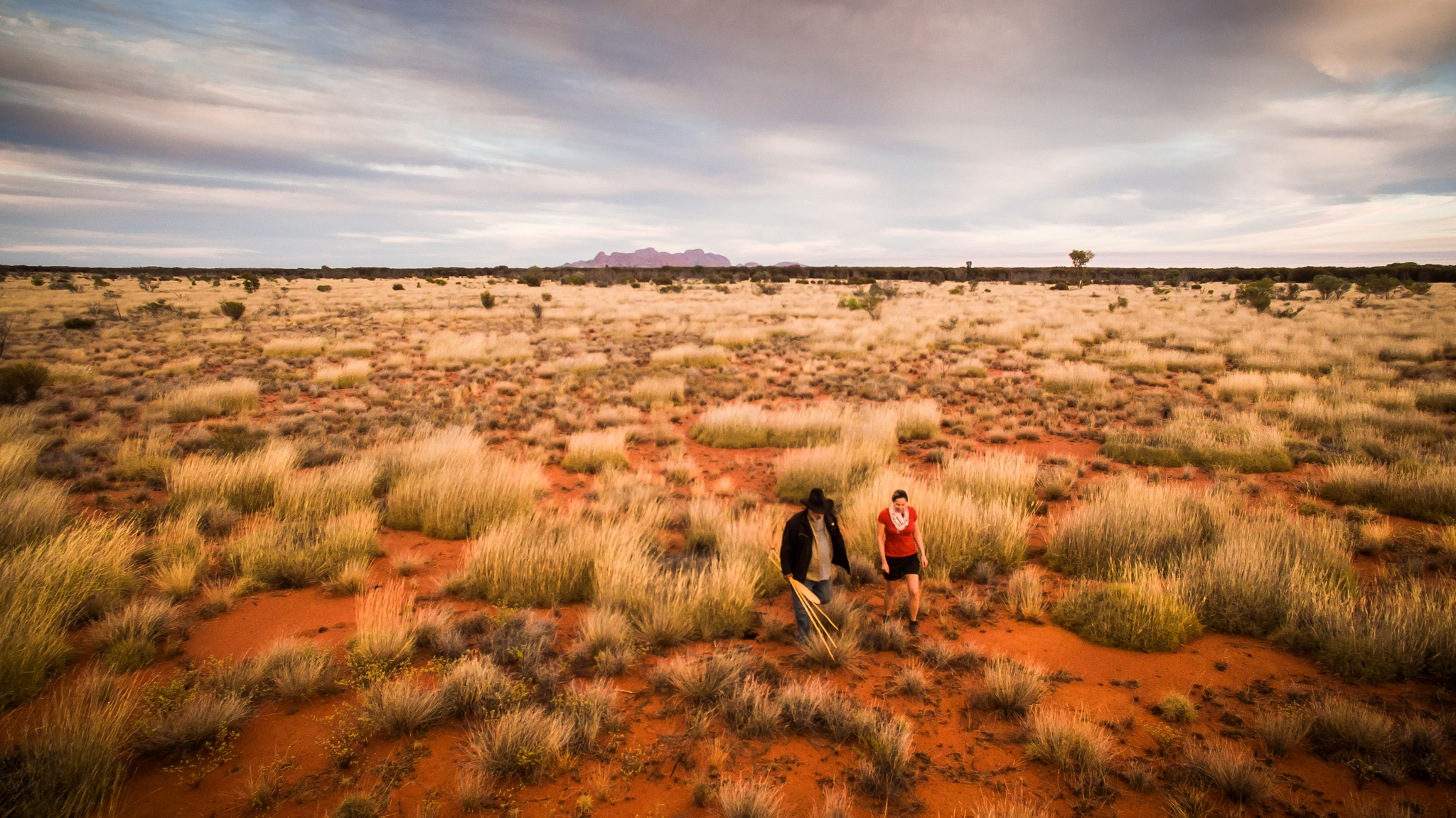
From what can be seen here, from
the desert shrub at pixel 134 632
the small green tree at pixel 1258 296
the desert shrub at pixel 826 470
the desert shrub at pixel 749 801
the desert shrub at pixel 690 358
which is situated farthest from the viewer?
the small green tree at pixel 1258 296

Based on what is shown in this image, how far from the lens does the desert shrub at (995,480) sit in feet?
24.9

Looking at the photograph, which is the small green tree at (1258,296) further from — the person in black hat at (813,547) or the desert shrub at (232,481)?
the desert shrub at (232,481)

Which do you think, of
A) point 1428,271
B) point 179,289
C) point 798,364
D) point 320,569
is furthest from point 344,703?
point 1428,271

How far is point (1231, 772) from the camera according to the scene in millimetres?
3229

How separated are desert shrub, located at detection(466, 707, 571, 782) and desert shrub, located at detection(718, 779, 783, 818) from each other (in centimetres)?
109

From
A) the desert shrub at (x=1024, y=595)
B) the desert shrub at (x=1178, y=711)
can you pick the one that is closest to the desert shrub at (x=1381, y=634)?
the desert shrub at (x=1178, y=711)

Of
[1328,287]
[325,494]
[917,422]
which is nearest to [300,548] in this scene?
[325,494]

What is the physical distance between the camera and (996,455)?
8.70 metres

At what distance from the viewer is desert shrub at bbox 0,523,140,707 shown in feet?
12.0

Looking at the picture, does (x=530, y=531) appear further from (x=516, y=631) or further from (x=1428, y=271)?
(x=1428, y=271)

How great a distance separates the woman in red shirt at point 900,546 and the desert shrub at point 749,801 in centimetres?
229

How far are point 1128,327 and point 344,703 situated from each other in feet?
99.2

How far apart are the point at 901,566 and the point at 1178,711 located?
215 cm

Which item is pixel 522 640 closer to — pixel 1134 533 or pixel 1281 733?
pixel 1281 733
